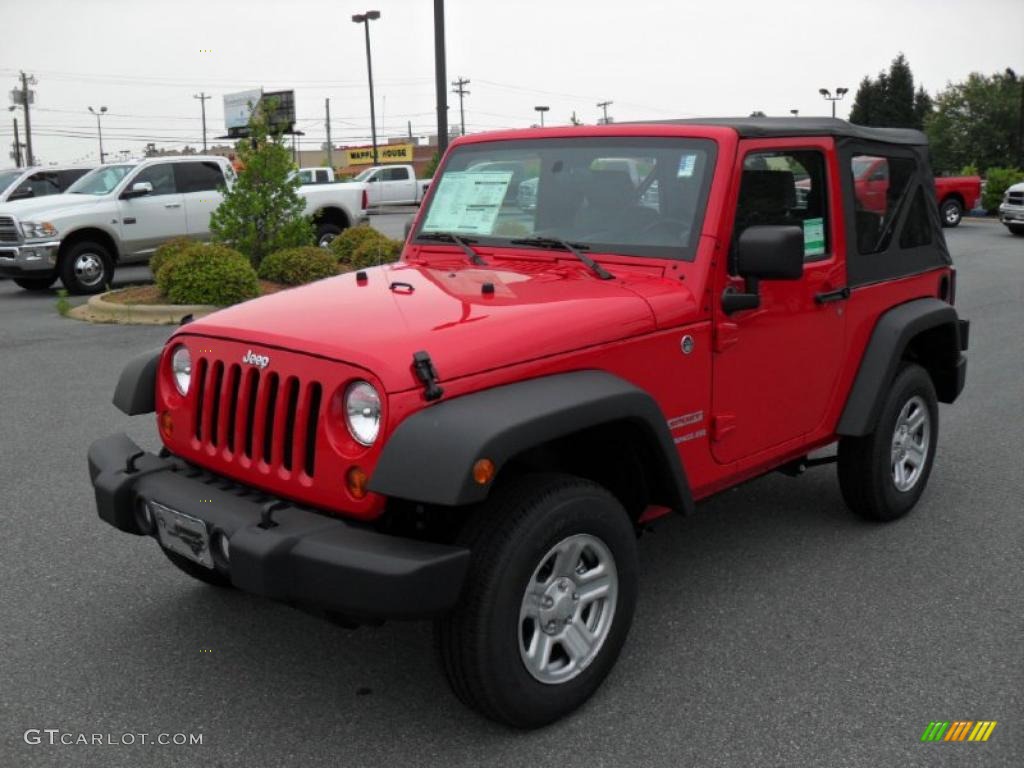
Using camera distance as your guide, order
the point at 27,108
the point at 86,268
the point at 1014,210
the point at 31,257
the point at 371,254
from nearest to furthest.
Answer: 1. the point at 371,254
2. the point at 31,257
3. the point at 86,268
4. the point at 1014,210
5. the point at 27,108

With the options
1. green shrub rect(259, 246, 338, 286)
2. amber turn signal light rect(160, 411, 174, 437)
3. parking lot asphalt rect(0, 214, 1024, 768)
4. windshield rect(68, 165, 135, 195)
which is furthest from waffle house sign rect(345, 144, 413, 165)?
amber turn signal light rect(160, 411, 174, 437)

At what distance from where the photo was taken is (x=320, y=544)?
9.66 ft

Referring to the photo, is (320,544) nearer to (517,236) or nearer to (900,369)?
(517,236)

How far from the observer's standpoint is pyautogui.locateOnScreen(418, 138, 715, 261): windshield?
403 centimetres

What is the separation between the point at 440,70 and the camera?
49.8 feet

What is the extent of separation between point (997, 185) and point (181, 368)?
1178 inches

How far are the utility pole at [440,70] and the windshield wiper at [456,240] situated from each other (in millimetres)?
10679

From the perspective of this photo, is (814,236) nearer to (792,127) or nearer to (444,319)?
(792,127)

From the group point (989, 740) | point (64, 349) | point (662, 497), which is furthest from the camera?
point (64, 349)

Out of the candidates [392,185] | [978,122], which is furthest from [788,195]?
[978,122]

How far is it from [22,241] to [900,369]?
12.8m

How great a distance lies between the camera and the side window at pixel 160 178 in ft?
50.4

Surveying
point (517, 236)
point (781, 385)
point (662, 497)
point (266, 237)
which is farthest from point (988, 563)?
point (266, 237)

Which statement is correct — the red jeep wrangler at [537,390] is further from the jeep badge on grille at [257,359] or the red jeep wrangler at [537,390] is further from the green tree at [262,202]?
the green tree at [262,202]
